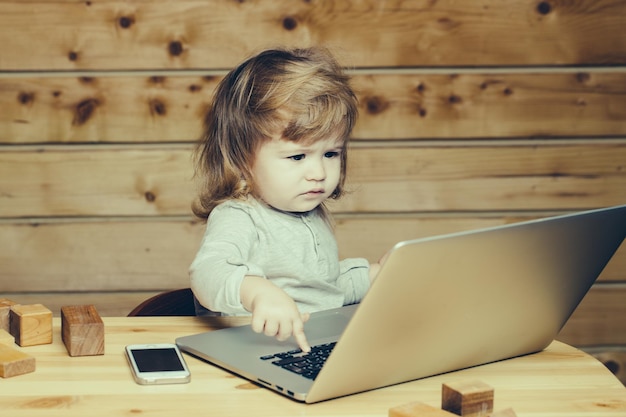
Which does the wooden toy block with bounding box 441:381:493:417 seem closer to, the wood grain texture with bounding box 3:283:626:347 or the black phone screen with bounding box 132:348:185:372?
the black phone screen with bounding box 132:348:185:372

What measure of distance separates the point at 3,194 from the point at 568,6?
152 cm

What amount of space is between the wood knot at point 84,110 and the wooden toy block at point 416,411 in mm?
1618

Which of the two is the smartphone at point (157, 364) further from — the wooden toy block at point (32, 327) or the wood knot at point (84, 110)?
the wood knot at point (84, 110)

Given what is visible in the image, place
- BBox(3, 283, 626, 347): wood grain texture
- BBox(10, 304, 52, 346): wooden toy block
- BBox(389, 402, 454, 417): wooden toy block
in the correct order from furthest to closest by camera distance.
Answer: BBox(3, 283, 626, 347): wood grain texture < BBox(10, 304, 52, 346): wooden toy block < BBox(389, 402, 454, 417): wooden toy block

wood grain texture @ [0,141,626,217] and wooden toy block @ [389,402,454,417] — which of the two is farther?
wood grain texture @ [0,141,626,217]

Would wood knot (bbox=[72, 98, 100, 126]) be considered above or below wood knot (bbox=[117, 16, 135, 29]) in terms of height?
below

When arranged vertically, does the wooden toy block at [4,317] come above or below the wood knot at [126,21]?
below

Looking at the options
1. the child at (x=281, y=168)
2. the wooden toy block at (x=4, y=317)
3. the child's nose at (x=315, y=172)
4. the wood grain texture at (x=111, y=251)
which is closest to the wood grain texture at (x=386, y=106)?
the wood grain texture at (x=111, y=251)

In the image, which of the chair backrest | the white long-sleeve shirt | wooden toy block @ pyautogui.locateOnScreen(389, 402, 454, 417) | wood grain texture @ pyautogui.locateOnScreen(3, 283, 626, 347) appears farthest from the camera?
wood grain texture @ pyautogui.locateOnScreen(3, 283, 626, 347)

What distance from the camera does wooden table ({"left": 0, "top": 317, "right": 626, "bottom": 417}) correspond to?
2.68ft

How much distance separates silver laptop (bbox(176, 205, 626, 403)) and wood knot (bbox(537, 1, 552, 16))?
4.52 ft

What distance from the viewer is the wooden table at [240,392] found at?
0.82m

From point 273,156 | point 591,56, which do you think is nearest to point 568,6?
point 591,56

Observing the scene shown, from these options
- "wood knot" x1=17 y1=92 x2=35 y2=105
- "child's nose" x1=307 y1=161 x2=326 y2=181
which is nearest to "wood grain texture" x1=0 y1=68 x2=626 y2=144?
"wood knot" x1=17 y1=92 x2=35 y2=105
